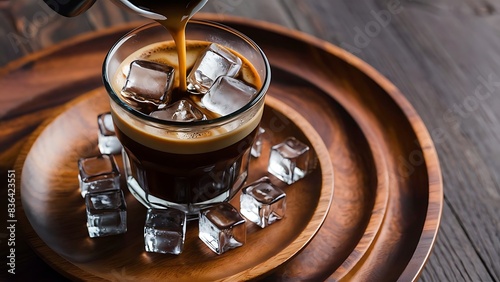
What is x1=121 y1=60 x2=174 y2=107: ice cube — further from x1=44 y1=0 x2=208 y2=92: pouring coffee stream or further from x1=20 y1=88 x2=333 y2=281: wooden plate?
x1=20 y1=88 x2=333 y2=281: wooden plate

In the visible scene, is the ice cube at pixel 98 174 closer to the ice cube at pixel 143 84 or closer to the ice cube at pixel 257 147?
the ice cube at pixel 143 84

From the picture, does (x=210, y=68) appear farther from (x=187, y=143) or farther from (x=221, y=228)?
(x=221, y=228)

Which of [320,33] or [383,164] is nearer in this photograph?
[383,164]

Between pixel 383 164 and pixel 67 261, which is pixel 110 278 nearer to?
pixel 67 261

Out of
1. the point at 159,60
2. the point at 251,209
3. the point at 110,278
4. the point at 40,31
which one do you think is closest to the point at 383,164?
the point at 251,209

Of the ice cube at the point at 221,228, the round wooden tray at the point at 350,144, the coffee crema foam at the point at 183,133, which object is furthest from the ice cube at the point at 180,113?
the round wooden tray at the point at 350,144

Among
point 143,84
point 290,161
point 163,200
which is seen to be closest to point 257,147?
point 290,161
